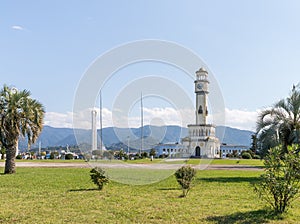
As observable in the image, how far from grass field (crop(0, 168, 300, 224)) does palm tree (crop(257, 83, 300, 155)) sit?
263 inches

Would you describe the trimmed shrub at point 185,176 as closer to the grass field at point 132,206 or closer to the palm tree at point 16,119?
the grass field at point 132,206

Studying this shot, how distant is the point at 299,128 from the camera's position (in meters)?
20.2

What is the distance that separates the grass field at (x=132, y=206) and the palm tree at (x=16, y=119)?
8.13 m

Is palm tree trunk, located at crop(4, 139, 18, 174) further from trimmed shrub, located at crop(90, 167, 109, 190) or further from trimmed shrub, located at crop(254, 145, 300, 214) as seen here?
trimmed shrub, located at crop(254, 145, 300, 214)

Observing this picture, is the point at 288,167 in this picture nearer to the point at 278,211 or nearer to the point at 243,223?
the point at 278,211

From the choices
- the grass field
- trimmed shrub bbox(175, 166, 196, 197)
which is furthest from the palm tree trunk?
trimmed shrub bbox(175, 166, 196, 197)

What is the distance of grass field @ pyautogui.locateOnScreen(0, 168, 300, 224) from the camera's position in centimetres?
871

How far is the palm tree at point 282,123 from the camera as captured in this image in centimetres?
1997

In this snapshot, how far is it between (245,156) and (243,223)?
58.8 m

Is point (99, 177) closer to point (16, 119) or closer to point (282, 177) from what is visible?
point (282, 177)

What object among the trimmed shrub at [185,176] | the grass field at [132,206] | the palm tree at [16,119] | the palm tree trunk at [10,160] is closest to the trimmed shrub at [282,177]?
the grass field at [132,206]

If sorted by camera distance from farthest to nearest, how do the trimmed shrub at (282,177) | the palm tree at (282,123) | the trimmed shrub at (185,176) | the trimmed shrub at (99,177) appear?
the palm tree at (282,123)
the trimmed shrub at (99,177)
the trimmed shrub at (185,176)
the trimmed shrub at (282,177)

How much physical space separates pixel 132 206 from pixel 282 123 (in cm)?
1294

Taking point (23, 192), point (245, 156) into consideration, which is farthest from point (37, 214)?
point (245, 156)
